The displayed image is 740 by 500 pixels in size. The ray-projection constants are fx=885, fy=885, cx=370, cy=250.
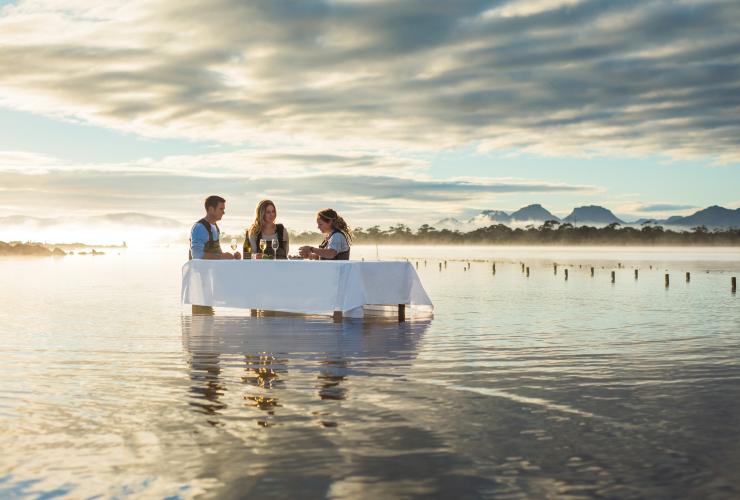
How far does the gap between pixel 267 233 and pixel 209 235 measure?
105 centimetres

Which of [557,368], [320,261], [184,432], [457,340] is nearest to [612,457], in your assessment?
[184,432]

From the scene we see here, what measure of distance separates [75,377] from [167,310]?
1079 centimetres

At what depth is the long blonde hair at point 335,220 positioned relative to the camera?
1533cm

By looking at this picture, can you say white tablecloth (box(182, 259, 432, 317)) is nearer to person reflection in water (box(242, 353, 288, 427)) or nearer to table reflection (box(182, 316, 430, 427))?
table reflection (box(182, 316, 430, 427))

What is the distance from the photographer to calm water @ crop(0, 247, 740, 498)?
5059 millimetres

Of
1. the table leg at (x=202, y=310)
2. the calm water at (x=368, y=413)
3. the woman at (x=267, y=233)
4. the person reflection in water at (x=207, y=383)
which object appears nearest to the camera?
the calm water at (x=368, y=413)

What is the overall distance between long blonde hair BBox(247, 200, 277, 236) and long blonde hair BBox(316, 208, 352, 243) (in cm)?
89

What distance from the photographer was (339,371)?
9609mm

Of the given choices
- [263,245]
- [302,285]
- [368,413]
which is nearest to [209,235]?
[263,245]

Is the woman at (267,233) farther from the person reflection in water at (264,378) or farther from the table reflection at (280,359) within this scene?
the person reflection in water at (264,378)

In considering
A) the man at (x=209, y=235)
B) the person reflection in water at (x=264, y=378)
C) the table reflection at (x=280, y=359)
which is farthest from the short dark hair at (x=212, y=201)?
the person reflection in water at (x=264, y=378)

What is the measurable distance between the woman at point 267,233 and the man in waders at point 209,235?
0.54m

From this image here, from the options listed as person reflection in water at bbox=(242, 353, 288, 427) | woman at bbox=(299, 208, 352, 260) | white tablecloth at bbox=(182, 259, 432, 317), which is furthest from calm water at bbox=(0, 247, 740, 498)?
woman at bbox=(299, 208, 352, 260)

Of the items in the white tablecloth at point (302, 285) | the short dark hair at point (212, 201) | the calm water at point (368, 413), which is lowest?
the calm water at point (368, 413)
